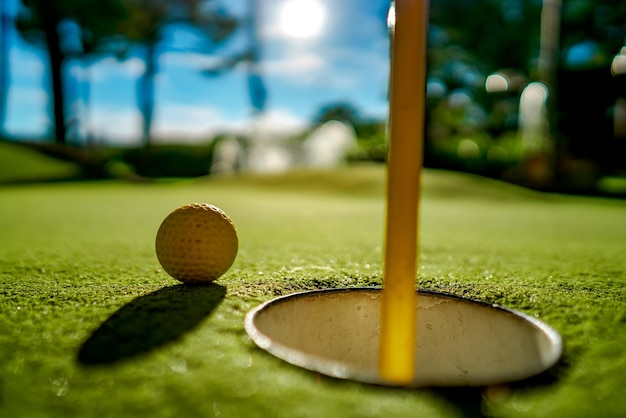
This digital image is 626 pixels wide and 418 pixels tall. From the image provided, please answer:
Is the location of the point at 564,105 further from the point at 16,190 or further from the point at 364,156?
the point at 16,190

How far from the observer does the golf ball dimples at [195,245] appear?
6.44 ft

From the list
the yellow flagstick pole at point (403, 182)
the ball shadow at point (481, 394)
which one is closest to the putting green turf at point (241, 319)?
the ball shadow at point (481, 394)

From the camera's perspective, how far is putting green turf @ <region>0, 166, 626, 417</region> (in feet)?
3.44

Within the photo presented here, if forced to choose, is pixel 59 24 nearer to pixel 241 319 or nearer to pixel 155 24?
pixel 155 24

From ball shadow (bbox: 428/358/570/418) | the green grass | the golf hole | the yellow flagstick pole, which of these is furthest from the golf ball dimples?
the green grass

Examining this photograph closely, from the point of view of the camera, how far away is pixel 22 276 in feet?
7.44

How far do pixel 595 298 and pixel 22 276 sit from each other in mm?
2256

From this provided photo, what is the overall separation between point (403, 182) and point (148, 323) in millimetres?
839

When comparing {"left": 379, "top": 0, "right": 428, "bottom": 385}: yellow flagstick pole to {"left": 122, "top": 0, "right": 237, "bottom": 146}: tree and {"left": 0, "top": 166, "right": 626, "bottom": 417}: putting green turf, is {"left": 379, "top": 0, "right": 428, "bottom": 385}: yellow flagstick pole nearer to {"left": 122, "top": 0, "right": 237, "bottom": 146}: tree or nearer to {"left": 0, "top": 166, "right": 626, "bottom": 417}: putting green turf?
{"left": 0, "top": 166, "right": 626, "bottom": 417}: putting green turf

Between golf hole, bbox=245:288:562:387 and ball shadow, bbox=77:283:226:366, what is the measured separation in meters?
0.20

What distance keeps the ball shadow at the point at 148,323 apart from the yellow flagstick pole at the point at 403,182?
1.87 feet

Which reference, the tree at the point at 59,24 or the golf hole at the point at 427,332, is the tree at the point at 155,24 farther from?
the golf hole at the point at 427,332

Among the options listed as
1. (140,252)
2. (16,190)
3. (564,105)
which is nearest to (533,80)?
(564,105)

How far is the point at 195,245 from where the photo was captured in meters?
1.98
